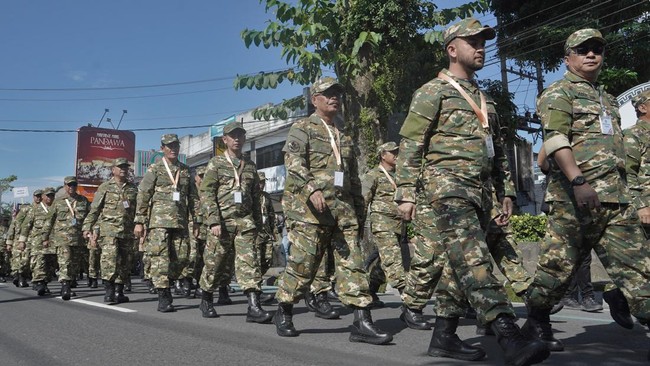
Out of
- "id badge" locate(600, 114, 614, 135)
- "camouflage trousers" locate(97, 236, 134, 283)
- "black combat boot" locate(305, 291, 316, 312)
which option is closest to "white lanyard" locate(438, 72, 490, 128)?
"id badge" locate(600, 114, 614, 135)

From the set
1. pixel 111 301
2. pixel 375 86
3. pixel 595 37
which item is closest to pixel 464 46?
pixel 595 37

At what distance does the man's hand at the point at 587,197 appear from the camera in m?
3.82

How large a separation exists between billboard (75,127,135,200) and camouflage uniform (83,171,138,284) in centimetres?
3717

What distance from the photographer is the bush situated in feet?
41.7

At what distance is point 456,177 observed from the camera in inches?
160

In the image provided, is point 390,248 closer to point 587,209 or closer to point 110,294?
point 587,209

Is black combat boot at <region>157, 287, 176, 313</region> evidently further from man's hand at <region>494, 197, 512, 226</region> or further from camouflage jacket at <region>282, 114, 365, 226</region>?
man's hand at <region>494, 197, 512, 226</region>

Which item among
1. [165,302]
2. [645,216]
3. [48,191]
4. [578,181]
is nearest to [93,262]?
[48,191]

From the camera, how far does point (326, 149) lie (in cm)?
559

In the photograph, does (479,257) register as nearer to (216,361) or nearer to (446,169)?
(446,169)

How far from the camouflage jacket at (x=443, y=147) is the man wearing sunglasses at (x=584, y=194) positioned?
18.6 inches

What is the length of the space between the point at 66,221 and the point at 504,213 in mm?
8905

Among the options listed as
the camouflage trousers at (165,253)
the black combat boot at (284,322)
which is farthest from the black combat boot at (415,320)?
the camouflage trousers at (165,253)

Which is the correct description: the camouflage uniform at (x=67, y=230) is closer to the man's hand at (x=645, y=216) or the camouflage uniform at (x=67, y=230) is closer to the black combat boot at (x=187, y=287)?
the black combat boot at (x=187, y=287)
